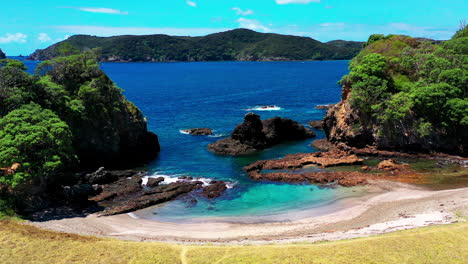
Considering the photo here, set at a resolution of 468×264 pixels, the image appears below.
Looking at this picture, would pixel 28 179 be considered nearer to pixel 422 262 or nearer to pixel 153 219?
pixel 153 219

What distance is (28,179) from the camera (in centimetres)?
4153

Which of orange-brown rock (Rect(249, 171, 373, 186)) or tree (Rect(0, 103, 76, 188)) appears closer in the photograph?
tree (Rect(0, 103, 76, 188))

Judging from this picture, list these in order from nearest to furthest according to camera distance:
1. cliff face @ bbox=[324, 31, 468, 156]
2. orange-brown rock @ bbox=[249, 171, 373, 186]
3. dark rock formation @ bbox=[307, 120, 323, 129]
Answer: orange-brown rock @ bbox=[249, 171, 373, 186] → cliff face @ bbox=[324, 31, 468, 156] → dark rock formation @ bbox=[307, 120, 323, 129]

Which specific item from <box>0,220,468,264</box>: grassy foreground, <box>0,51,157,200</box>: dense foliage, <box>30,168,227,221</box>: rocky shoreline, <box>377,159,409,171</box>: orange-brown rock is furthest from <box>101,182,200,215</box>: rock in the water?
<box>377,159,409,171</box>: orange-brown rock

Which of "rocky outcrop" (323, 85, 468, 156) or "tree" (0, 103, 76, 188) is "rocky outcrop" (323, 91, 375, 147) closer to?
"rocky outcrop" (323, 85, 468, 156)

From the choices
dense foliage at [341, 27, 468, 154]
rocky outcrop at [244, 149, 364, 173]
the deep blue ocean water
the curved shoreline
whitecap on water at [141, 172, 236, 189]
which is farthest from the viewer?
dense foliage at [341, 27, 468, 154]

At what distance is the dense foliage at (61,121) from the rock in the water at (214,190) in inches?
664

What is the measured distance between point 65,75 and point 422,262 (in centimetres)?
5795

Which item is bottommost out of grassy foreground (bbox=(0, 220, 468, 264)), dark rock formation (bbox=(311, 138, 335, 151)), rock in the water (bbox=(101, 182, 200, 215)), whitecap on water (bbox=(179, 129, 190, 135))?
rock in the water (bbox=(101, 182, 200, 215))

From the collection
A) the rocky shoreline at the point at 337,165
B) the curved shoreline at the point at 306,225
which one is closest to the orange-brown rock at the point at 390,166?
the rocky shoreline at the point at 337,165

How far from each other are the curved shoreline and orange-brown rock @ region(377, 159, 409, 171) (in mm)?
11122

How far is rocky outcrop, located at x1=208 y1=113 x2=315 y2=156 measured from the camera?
72.9 m

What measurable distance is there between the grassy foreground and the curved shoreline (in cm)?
314

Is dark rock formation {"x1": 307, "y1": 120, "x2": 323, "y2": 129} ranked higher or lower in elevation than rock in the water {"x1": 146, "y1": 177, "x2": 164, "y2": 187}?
higher
